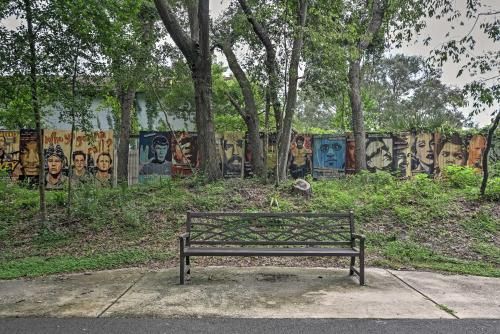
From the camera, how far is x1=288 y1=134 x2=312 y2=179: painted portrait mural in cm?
1778

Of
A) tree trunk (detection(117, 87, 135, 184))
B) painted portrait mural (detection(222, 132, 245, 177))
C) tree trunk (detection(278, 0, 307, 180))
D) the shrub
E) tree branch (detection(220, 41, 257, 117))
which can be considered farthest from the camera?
painted portrait mural (detection(222, 132, 245, 177))

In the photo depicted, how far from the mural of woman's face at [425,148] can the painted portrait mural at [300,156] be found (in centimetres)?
439

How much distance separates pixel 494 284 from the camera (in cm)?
589

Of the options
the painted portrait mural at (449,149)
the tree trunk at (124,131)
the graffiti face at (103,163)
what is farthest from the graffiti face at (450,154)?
the graffiti face at (103,163)

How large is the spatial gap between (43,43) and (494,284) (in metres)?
8.10

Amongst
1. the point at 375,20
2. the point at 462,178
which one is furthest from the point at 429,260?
the point at 375,20

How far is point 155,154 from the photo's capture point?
17.3m

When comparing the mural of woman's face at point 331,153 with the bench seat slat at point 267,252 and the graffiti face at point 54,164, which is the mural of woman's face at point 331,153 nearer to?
the graffiti face at point 54,164

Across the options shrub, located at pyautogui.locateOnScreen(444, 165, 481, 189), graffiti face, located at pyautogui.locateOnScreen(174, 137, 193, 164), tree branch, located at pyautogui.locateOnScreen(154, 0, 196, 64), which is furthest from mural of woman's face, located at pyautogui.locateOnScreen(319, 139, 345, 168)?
tree branch, located at pyautogui.locateOnScreen(154, 0, 196, 64)

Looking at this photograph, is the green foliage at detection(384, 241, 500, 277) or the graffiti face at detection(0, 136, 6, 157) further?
the graffiti face at detection(0, 136, 6, 157)

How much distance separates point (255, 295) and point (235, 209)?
4261 mm

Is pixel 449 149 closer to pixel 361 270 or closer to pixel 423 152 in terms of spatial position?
pixel 423 152

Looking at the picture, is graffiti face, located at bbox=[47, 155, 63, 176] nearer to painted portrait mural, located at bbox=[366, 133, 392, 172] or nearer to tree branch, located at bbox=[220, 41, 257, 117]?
tree branch, located at bbox=[220, 41, 257, 117]

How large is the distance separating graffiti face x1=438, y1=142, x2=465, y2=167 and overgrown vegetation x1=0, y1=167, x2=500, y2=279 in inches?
239
